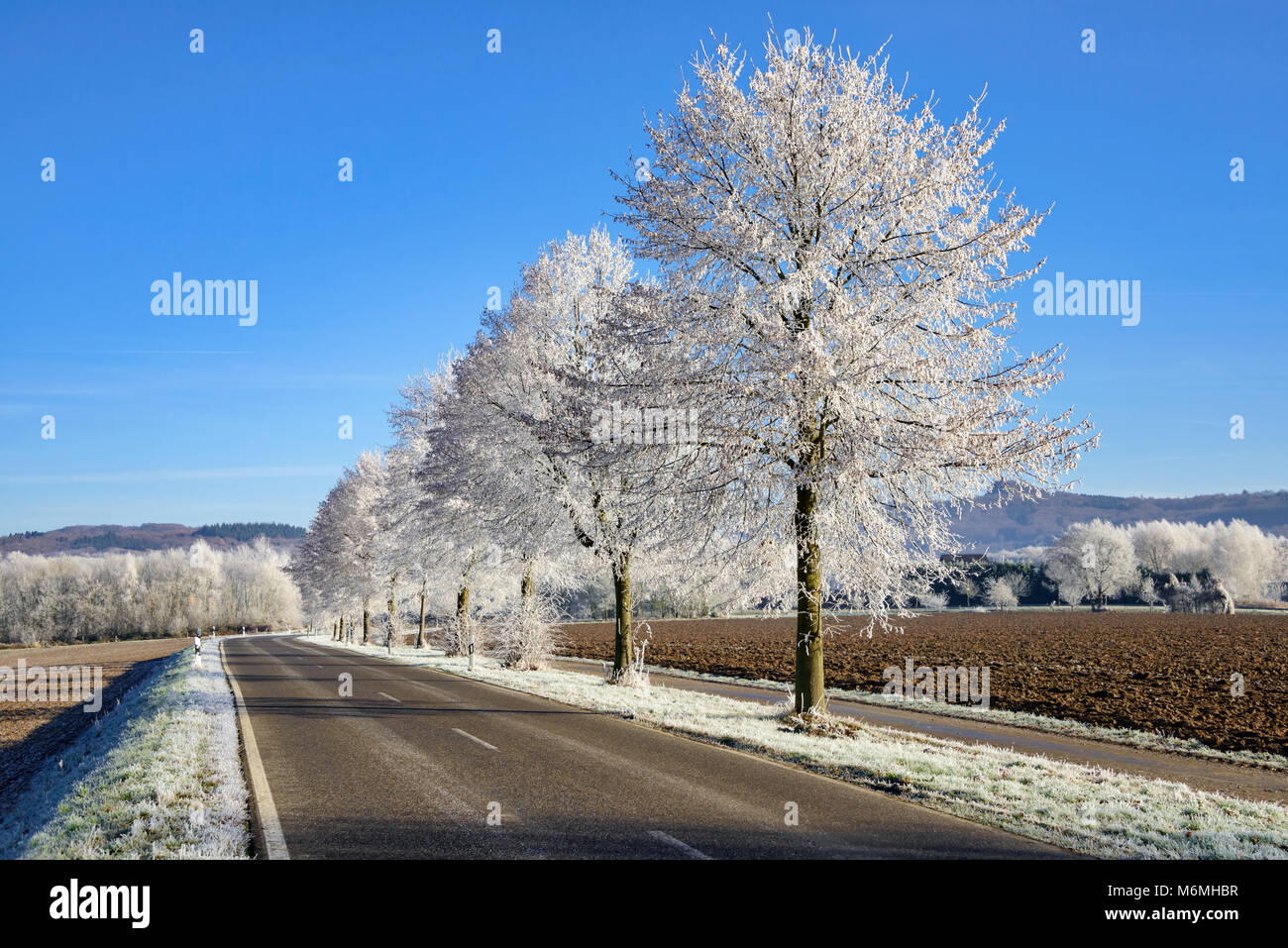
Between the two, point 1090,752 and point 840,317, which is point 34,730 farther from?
point 1090,752

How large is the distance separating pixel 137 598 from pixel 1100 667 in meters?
121

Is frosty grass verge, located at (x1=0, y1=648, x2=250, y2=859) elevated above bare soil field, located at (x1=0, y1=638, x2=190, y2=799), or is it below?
above

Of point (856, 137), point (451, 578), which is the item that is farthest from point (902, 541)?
point (451, 578)

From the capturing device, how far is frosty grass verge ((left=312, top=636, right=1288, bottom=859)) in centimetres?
750

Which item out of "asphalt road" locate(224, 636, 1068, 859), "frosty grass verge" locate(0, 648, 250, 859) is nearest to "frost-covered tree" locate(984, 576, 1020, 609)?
"asphalt road" locate(224, 636, 1068, 859)

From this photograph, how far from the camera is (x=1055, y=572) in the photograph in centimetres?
12888

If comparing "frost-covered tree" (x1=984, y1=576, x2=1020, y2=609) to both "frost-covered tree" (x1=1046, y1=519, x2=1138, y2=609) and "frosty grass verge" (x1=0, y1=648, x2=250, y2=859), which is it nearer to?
"frost-covered tree" (x1=1046, y1=519, x2=1138, y2=609)

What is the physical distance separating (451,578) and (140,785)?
22.7 m

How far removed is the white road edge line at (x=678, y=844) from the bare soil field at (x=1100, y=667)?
6.22m

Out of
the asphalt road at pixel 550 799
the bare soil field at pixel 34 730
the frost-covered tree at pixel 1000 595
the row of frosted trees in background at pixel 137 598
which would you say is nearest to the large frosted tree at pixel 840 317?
the asphalt road at pixel 550 799

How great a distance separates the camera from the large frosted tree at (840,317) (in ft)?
38.8

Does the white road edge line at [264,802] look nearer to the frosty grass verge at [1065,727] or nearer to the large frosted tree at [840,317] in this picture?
the large frosted tree at [840,317]

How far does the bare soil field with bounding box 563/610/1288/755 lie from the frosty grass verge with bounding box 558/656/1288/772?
2.12 feet

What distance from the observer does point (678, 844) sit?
6.58m
